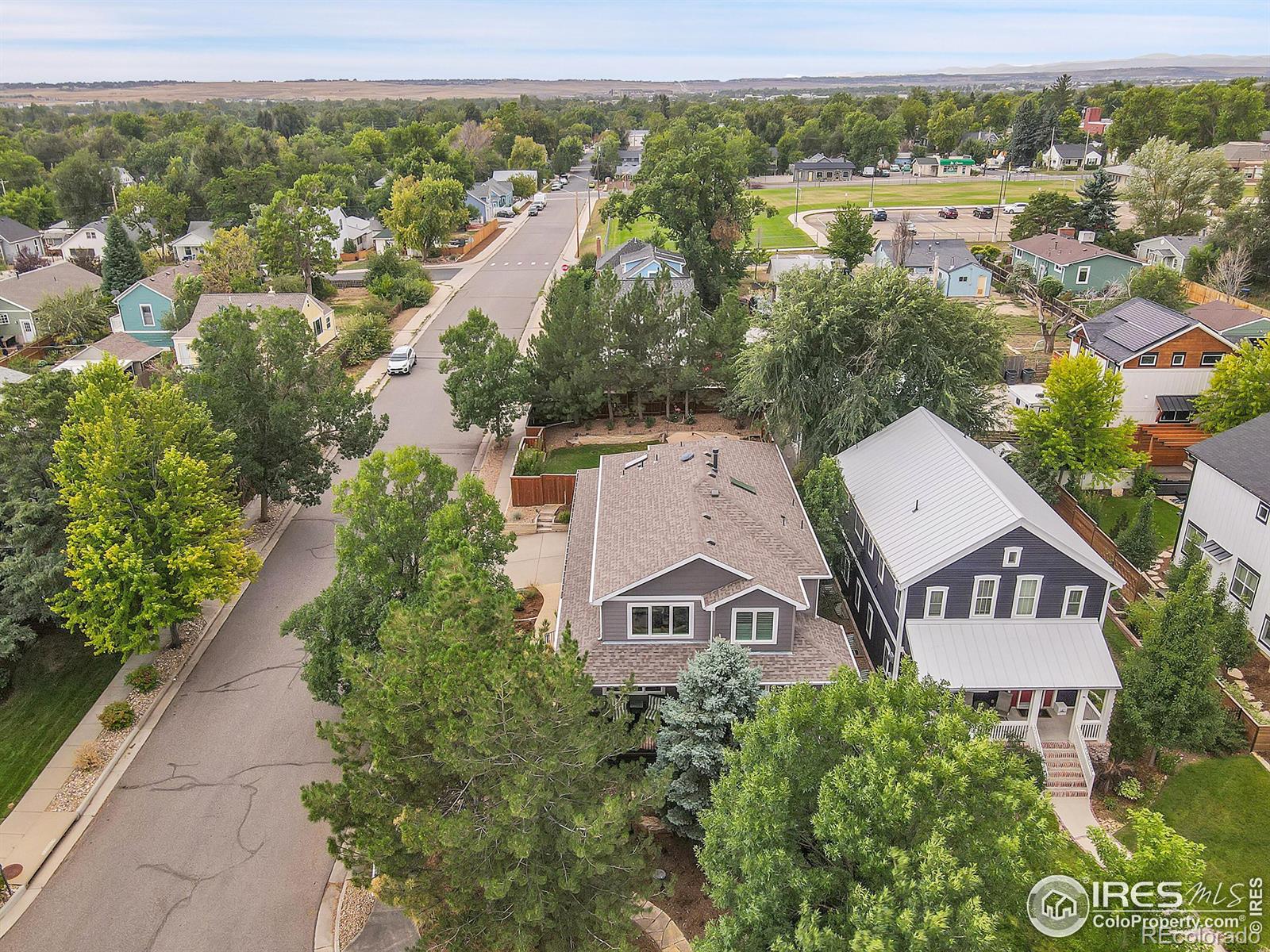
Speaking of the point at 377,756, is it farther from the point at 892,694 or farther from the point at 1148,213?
the point at 1148,213

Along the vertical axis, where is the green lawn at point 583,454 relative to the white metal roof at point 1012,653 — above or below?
below

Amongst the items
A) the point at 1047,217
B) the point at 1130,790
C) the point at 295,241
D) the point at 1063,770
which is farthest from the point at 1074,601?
the point at 1047,217

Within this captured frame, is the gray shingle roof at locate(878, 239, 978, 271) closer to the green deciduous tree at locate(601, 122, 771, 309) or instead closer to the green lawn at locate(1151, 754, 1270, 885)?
the green deciduous tree at locate(601, 122, 771, 309)

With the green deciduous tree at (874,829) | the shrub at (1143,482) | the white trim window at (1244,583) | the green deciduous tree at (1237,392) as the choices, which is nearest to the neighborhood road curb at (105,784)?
the green deciduous tree at (874,829)

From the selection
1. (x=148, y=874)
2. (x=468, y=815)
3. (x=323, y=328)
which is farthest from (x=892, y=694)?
(x=323, y=328)

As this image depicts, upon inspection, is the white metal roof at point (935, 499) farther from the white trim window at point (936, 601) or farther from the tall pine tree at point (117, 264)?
the tall pine tree at point (117, 264)

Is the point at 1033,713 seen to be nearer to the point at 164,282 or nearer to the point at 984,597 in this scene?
the point at 984,597

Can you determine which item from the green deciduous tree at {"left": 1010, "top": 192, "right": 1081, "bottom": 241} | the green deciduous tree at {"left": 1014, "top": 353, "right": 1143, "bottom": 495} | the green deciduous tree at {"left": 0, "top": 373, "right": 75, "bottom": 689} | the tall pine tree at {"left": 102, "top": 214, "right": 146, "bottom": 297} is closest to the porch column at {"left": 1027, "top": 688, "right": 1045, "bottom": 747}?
the green deciduous tree at {"left": 1014, "top": 353, "right": 1143, "bottom": 495}
